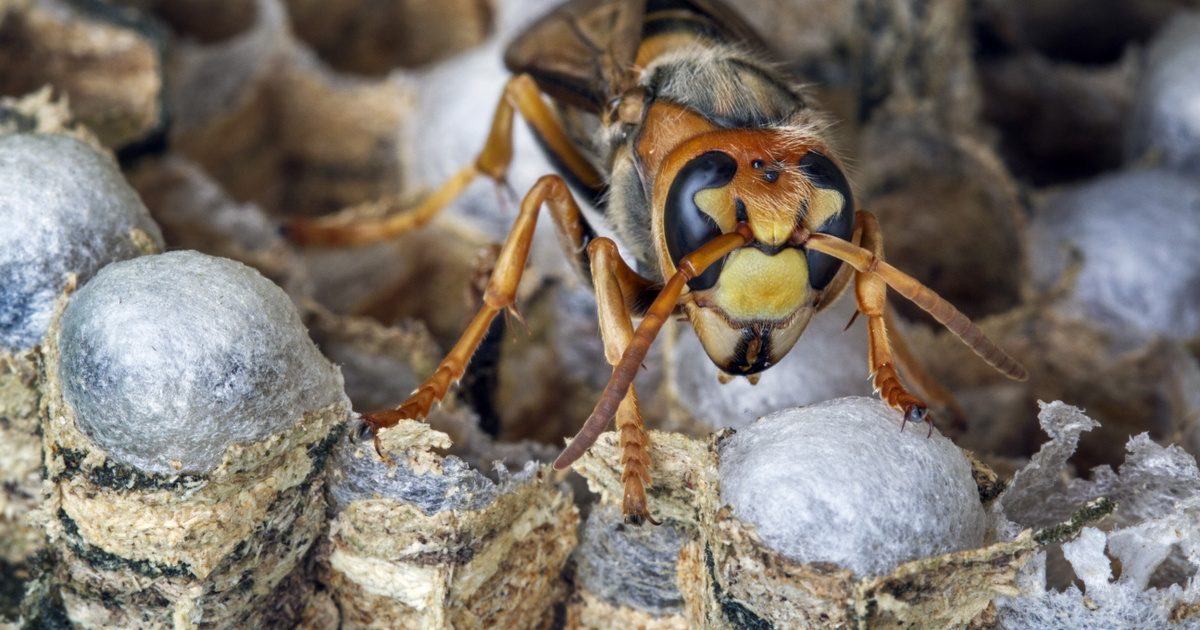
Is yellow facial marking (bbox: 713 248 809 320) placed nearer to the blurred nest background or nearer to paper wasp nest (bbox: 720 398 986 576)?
paper wasp nest (bbox: 720 398 986 576)

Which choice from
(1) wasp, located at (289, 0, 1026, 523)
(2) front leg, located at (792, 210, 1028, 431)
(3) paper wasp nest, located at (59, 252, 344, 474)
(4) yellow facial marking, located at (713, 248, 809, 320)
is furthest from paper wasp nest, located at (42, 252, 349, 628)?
(2) front leg, located at (792, 210, 1028, 431)

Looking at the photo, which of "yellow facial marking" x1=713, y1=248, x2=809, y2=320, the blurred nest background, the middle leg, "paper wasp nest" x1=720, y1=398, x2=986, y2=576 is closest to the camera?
"paper wasp nest" x1=720, y1=398, x2=986, y2=576

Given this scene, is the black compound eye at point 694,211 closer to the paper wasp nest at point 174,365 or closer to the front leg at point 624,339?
the front leg at point 624,339

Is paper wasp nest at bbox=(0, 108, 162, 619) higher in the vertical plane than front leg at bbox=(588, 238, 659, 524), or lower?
lower

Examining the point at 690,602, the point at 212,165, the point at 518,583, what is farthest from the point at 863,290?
the point at 212,165

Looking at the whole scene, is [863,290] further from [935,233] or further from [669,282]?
[935,233]

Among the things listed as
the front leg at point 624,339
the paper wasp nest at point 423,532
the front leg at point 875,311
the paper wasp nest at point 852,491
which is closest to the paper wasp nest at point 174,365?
the paper wasp nest at point 423,532

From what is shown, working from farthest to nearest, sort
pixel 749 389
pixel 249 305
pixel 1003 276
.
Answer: pixel 1003 276 → pixel 749 389 → pixel 249 305

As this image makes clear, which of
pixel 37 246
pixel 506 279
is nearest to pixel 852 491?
pixel 506 279
